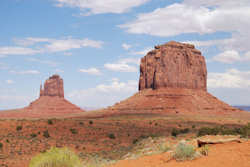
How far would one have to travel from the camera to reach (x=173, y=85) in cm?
9181

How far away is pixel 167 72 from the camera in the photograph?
94.2 m

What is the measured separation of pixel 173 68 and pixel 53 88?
7801 cm

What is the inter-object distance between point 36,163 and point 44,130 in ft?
84.3

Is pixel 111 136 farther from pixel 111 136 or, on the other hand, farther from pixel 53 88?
pixel 53 88

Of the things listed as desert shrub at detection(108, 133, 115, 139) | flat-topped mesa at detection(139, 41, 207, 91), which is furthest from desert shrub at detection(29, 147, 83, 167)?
flat-topped mesa at detection(139, 41, 207, 91)

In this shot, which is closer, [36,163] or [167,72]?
[36,163]

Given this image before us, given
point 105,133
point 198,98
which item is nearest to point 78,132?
point 105,133

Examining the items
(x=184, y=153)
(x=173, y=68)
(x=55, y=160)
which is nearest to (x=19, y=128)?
(x=55, y=160)

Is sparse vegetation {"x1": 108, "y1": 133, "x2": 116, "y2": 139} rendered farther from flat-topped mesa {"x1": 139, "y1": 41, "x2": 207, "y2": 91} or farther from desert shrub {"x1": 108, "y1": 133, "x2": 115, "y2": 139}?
flat-topped mesa {"x1": 139, "y1": 41, "x2": 207, "y2": 91}

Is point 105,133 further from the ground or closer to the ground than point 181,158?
closer to the ground

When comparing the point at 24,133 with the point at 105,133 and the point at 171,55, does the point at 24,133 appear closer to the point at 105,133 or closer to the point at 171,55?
the point at 105,133

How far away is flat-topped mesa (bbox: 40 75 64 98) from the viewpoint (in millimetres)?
148875

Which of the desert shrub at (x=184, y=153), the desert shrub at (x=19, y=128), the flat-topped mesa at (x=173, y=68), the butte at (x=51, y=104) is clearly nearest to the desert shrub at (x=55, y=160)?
the desert shrub at (x=184, y=153)

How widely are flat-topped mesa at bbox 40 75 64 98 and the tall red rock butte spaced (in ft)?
212
